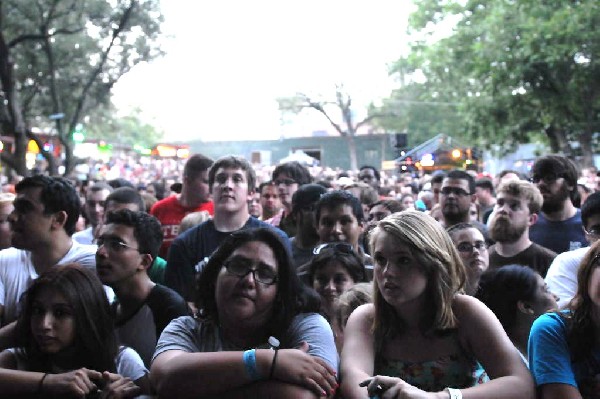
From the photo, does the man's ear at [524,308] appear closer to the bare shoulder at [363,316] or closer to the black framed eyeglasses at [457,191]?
the bare shoulder at [363,316]

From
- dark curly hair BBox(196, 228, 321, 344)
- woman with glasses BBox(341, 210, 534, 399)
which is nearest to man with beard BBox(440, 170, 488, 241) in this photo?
dark curly hair BBox(196, 228, 321, 344)

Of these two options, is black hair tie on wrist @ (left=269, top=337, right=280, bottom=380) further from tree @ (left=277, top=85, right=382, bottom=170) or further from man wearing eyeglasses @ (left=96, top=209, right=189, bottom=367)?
tree @ (left=277, top=85, right=382, bottom=170)

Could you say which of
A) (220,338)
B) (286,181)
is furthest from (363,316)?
(286,181)

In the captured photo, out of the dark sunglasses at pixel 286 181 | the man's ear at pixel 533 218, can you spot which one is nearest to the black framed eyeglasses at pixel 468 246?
the man's ear at pixel 533 218

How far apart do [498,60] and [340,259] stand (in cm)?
2274

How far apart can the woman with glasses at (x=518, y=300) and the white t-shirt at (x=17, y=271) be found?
231 cm

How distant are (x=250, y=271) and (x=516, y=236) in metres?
2.95

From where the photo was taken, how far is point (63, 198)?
4.92m

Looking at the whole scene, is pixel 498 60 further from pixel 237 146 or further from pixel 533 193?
pixel 237 146

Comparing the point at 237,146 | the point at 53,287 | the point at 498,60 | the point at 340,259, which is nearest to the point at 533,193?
the point at 340,259

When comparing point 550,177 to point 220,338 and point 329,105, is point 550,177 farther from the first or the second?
point 329,105

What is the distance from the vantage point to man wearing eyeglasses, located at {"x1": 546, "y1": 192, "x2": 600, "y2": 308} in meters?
4.70

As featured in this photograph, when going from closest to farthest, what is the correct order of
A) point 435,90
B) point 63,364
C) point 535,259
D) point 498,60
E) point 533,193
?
point 63,364
point 535,259
point 533,193
point 498,60
point 435,90

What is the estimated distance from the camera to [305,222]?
6102mm
